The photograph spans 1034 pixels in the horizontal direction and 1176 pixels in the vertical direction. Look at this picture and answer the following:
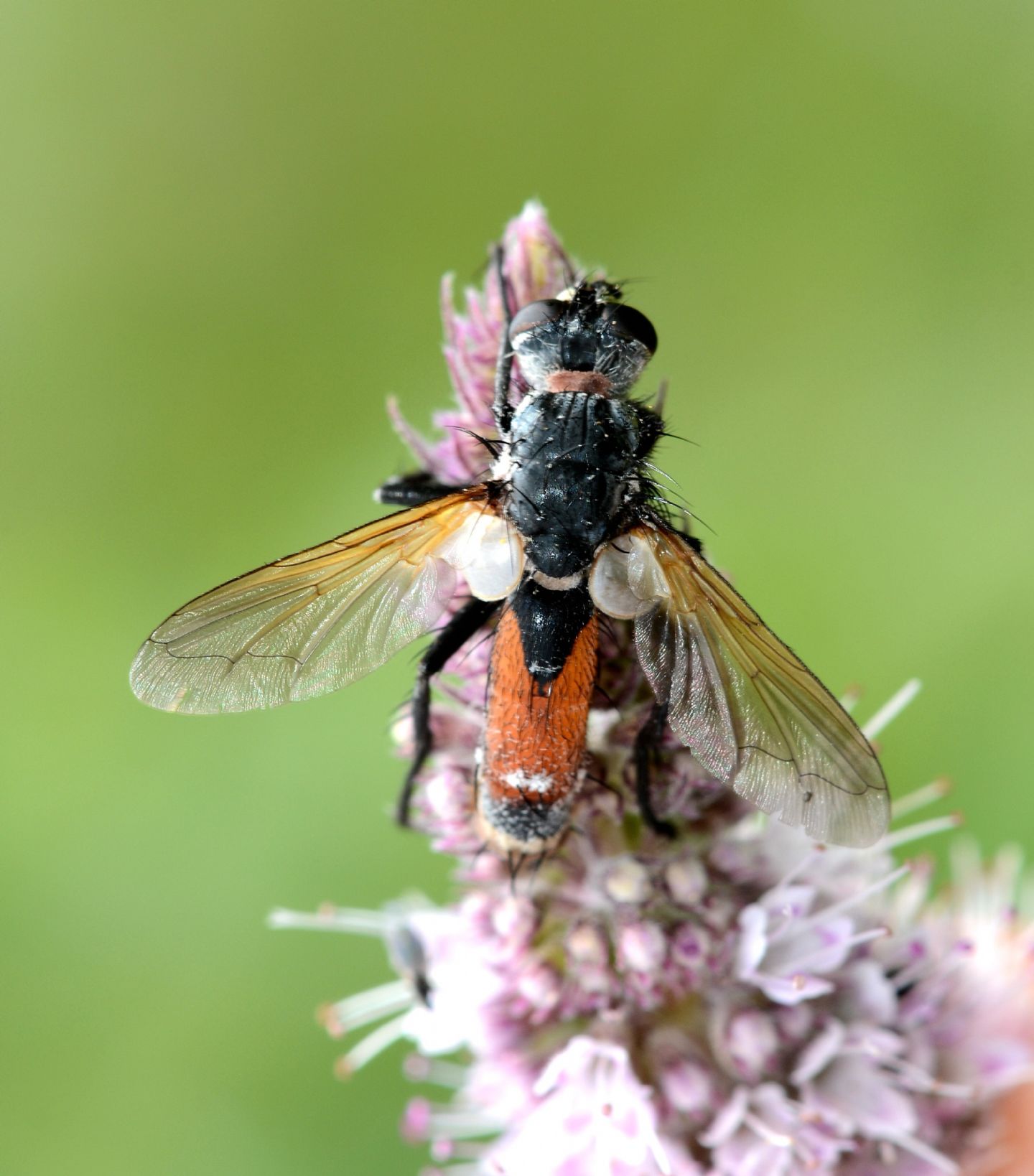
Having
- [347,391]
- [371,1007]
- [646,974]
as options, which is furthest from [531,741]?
[347,391]

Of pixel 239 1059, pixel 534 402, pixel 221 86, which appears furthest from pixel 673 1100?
pixel 221 86

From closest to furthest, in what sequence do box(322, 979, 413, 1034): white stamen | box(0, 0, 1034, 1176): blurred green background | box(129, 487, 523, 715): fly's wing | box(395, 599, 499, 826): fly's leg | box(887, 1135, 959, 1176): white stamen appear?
1. box(129, 487, 523, 715): fly's wing
2. box(395, 599, 499, 826): fly's leg
3. box(887, 1135, 959, 1176): white stamen
4. box(322, 979, 413, 1034): white stamen
5. box(0, 0, 1034, 1176): blurred green background

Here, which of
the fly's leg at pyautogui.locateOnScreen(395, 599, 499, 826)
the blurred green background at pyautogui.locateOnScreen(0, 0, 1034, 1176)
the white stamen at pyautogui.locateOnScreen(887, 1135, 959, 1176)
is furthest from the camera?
the blurred green background at pyautogui.locateOnScreen(0, 0, 1034, 1176)

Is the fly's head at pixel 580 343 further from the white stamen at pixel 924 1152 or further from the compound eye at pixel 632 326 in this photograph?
the white stamen at pixel 924 1152

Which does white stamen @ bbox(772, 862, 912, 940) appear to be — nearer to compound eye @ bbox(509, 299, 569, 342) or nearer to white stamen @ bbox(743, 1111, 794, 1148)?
white stamen @ bbox(743, 1111, 794, 1148)

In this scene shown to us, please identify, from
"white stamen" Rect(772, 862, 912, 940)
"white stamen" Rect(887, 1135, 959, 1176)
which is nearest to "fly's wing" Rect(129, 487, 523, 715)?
"white stamen" Rect(772, 862, 912, 940)

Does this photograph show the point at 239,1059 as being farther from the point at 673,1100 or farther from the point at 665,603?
the point at 665,603

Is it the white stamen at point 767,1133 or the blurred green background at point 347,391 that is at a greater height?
the blurred green background at point 347,391

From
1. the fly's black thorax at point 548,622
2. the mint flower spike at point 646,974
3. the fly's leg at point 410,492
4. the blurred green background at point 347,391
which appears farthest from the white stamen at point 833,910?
the blurred green background at point 347,391
